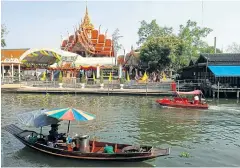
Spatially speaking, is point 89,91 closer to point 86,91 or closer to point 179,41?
point 86,91

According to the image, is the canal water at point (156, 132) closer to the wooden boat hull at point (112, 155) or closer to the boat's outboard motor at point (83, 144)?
the wooden boat hull at point (112, 155)

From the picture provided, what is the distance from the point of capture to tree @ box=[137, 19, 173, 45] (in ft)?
193

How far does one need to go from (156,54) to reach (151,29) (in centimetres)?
1822

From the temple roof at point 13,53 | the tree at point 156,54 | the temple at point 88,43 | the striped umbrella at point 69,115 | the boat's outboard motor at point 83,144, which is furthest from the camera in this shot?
the temple at point 88,43

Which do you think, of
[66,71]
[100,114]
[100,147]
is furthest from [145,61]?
[100,147]

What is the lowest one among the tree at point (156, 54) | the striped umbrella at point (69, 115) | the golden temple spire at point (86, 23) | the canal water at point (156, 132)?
the canal water at point (156, 132)

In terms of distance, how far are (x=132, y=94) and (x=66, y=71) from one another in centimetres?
1647

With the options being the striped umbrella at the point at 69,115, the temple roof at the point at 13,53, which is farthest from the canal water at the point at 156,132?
the temple roof at the point at 13,53

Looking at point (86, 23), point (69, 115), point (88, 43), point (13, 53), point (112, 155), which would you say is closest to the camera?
point (112, 155)

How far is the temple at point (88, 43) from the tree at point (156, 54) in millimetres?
13167

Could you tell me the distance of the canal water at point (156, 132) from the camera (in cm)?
1116

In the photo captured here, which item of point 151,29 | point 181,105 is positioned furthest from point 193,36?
point 181,105

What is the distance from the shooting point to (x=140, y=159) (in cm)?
1054

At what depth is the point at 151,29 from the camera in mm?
59969
